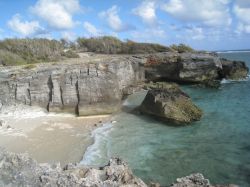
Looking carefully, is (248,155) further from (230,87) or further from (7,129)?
(230,87)

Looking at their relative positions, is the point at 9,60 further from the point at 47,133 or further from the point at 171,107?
the point at 171,107

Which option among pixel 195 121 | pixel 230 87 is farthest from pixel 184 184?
pixel 230 87

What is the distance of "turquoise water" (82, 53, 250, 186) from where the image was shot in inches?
527

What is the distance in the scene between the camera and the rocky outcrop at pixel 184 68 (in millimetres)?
36500

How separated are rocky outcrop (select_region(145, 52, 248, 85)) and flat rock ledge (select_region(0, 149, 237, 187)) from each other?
91.9 ft

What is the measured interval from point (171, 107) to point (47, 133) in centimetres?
782

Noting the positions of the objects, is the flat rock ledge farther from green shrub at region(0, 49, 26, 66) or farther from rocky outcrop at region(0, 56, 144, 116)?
green shrub at region(0, 49, 26, 66)

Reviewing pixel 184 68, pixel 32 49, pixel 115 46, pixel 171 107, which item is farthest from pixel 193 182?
pixel 115 46

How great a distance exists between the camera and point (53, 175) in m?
8.16

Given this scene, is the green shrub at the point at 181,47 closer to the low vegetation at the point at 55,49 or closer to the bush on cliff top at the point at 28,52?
the low vegetation at the point at 55,49

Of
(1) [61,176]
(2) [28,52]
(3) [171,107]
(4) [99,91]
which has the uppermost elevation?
(2) [28,52]

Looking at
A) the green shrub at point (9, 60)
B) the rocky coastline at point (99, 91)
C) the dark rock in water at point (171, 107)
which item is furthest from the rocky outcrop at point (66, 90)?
the green shrub at point (9, 60)

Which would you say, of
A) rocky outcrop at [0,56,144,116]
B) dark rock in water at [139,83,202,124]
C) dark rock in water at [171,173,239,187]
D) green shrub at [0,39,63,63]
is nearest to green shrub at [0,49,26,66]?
green shrub at [0,39,63,63]

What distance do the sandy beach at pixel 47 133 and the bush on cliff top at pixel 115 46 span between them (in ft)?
92.9
